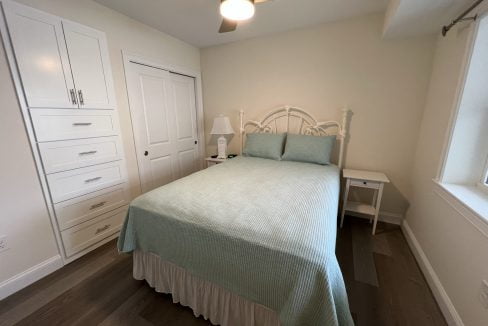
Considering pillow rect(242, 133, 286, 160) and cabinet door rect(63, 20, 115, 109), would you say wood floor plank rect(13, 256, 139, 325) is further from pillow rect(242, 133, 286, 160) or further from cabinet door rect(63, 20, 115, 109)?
pillow rect(242, 133, 286, 160)

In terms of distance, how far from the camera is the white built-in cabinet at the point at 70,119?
4.87 feet

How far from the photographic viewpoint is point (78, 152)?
1.81 m

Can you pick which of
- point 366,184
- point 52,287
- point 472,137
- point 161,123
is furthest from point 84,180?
point 472,137

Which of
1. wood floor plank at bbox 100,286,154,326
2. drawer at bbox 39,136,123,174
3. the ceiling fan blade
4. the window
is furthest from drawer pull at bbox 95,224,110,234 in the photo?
the window

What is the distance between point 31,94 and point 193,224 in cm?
163

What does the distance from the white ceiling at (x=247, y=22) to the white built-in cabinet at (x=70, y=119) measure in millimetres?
548

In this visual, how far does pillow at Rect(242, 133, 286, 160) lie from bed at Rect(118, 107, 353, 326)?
31.8 inches

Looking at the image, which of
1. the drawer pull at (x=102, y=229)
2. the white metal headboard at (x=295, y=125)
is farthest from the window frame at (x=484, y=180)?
the drawer pull at (x=102, y=229)

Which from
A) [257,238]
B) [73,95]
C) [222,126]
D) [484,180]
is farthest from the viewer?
[222,126]

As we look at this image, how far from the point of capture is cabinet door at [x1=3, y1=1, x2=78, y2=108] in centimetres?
142

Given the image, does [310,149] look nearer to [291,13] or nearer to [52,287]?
[291,13]

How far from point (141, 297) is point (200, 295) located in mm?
537

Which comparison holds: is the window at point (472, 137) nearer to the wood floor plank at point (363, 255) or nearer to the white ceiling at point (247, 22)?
the wood floor plank at point (363, 255)

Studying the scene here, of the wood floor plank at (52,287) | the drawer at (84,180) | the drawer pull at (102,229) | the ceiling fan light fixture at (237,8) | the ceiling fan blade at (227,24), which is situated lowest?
the wood floor plank at (52,287)
